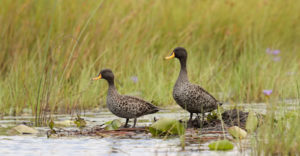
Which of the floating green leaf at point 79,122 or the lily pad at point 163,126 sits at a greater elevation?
the floating green leaf at point 79,122

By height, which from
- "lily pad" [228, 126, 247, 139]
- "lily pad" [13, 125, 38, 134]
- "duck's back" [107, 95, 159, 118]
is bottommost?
"lily pad" [228, 126, 247, 139]

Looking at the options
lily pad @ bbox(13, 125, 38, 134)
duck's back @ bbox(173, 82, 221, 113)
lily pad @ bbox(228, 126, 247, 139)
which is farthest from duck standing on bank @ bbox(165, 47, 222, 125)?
lily pad @ bbox(13, 125, 38, 134)

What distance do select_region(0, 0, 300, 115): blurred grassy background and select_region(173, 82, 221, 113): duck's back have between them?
5.60ft

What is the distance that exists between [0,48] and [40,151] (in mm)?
5157

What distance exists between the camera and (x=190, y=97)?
7820 mm

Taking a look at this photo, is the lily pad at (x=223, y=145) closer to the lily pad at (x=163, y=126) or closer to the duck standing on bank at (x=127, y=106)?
the lily pad at (x=163, y=126)

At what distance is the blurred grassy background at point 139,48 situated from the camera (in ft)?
32.8

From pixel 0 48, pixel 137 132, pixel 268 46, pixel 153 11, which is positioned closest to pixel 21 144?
pixel 137 132

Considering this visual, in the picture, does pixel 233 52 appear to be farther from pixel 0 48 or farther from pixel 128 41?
pixel 0 48

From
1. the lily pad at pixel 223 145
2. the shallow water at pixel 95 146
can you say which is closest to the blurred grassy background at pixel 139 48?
the shallow water at pixel 95 146

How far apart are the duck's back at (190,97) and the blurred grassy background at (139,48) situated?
5.60ft

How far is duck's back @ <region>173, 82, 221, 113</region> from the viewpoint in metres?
7.81

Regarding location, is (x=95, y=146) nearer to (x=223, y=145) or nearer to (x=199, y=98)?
(x=223, y=145)

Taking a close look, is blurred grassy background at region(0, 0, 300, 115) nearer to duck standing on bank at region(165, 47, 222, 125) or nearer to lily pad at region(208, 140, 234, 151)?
duck standing on bank at region(165, 47, 222, 125)
